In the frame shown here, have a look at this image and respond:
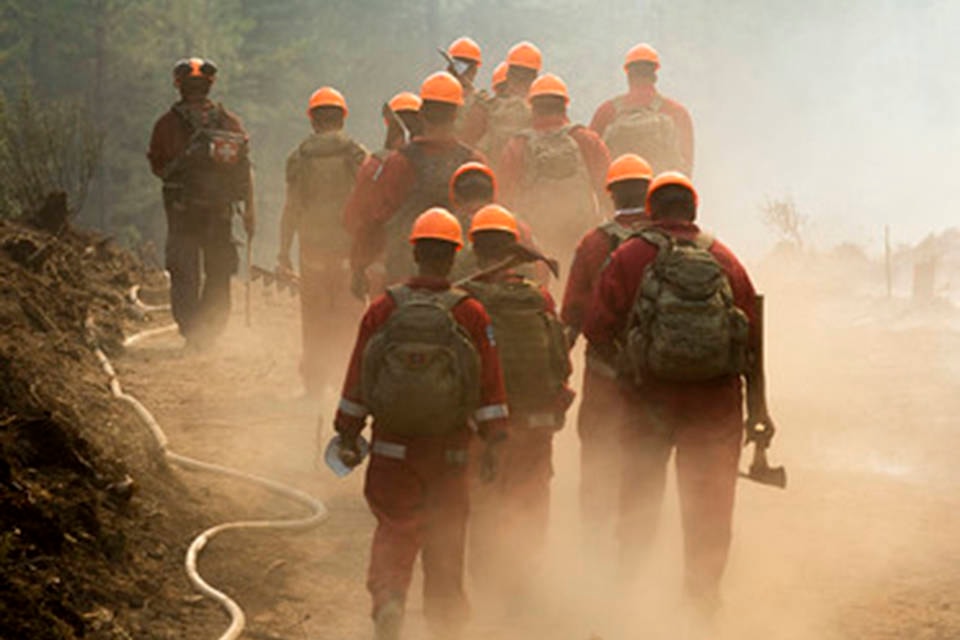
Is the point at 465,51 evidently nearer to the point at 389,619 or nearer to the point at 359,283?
the point at 359,283

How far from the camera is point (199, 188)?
12.7m

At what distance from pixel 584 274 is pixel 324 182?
467 cm

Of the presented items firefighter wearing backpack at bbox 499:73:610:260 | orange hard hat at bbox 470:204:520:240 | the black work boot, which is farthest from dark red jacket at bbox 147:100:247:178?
the black work boot

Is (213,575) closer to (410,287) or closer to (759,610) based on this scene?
(410,287)

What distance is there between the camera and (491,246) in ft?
21.5

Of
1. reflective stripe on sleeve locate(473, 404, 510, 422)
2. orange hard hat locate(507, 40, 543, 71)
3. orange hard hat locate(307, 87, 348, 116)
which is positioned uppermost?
orange hard hat locate(507, 40, 543, 71)

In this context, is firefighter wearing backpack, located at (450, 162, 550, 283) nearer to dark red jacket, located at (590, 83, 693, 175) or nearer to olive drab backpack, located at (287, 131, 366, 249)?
olive drab backpack, located at (287, 131, 366, 249)

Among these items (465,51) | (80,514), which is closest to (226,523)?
(80,514)

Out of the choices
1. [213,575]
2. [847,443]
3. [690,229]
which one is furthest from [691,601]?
[847,443]

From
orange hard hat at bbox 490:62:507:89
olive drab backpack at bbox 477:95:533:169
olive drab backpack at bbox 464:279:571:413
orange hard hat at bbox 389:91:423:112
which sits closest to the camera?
olive drab backpack at bbox 464:279:571:413

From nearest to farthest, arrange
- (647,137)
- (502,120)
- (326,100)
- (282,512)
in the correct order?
1. (282,512)
2. (326,100)
3. (502,120)
4. (647,137)

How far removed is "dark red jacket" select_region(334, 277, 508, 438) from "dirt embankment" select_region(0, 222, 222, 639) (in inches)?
50.8

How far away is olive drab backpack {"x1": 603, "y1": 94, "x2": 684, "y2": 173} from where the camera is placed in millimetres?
11453

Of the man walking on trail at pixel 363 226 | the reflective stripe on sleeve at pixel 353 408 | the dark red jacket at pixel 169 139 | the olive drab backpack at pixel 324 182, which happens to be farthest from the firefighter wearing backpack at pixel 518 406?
the dark red jacket at pixel 169 139
